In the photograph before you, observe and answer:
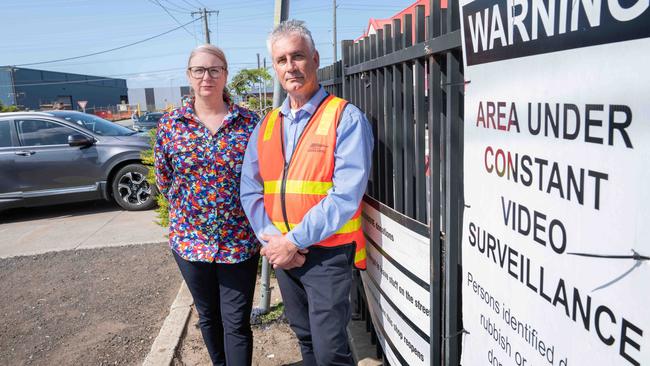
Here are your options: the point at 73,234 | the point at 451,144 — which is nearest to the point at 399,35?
the point at 451,144

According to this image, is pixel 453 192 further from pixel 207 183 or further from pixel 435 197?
pixel 207 183

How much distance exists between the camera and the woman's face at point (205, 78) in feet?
8.40

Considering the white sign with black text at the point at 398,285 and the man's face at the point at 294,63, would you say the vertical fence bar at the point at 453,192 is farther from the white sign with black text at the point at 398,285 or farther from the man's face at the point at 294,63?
the man's face at the point at 294,63

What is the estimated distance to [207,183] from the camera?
2.56 metres

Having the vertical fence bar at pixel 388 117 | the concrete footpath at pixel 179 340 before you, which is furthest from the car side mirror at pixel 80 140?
the vertical fence bar at pixel 388 117

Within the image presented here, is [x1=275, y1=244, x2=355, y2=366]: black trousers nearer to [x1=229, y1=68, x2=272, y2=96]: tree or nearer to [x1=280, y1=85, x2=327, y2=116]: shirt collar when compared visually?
[x1=280, y1=85, x2=327, y2=116]: shirt collar

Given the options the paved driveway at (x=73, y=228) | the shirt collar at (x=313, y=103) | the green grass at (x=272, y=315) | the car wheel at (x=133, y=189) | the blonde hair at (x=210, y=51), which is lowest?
the green grass at (x=272, y=315)

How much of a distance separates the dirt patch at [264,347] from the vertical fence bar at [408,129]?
5.24 ft

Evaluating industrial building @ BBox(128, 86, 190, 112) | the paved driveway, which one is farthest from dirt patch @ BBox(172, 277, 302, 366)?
industrial building @ BBox(128, 86, 190, 112)

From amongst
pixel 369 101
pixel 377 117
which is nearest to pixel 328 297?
pixel 377 117

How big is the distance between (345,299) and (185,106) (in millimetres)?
1353

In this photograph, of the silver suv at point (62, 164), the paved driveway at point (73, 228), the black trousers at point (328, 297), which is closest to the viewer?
the black trousers at point (328, 297)

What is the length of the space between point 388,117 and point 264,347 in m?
1.95

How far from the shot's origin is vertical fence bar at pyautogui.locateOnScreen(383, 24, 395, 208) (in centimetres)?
239
